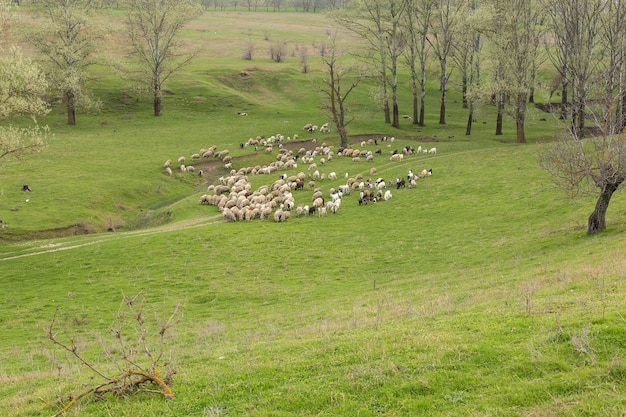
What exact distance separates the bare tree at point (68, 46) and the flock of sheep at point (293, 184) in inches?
842

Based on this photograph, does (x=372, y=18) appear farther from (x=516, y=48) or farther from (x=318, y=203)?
(x=318, y=203)

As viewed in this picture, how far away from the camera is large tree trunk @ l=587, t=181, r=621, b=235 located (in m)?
23.9

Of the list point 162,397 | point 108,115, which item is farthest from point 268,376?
point 108,115

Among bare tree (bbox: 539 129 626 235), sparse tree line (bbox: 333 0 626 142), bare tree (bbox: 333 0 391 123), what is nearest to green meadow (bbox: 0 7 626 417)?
bare tree (bbox: 539 129 626 235)

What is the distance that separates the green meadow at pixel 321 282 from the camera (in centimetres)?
938

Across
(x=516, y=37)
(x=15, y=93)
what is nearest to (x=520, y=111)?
(x=516, y=37)

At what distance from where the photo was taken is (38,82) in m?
32.6

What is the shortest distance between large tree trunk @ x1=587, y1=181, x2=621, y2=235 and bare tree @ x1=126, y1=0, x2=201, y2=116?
6217 cm

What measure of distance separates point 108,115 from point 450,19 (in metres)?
49.0

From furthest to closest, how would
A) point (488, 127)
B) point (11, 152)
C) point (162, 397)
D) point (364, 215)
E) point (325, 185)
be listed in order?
point (488, 127)
point (325, 185)
point (364, 215)
point (11, 152)
point (162, 397)

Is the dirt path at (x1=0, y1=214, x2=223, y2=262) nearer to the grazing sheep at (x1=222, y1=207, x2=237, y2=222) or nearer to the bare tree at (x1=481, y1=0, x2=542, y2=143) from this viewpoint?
the grazing sheep at (x1=222, y1=207, x2=237, y2=222)

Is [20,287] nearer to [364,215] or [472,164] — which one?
[364,215]

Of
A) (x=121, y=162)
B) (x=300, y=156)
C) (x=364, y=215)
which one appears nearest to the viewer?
(x=364, y=215)

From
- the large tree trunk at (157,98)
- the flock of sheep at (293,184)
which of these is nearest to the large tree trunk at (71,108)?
the large tree trunk at (157,98)
